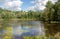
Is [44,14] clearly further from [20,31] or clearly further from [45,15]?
[20,31]

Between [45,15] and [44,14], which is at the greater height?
[44,14]

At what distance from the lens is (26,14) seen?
25.2 meters

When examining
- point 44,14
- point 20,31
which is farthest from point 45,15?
point 20,31

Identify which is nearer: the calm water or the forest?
the calm water

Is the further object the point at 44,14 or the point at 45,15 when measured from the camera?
the point at 44,14

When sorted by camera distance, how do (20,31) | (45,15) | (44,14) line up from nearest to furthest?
(20,31), (45,15), (44,14)

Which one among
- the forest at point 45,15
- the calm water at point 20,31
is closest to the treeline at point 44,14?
the forest at point 45,15

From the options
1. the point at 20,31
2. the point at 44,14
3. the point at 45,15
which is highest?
the point at 44,14

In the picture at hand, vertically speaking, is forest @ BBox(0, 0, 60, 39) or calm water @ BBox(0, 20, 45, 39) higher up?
forest @ BBox(0, 0, 60, 39)

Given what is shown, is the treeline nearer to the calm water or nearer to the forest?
the forest

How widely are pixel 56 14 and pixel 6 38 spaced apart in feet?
43.6

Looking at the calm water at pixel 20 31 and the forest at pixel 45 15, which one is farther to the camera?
the forest at pixel 45 15

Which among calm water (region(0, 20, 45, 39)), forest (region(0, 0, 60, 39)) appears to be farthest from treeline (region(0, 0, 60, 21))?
calm water (region(0, 20, 45, 39))

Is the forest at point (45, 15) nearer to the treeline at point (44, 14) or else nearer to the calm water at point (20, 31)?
the treeline at point (44, 14)
